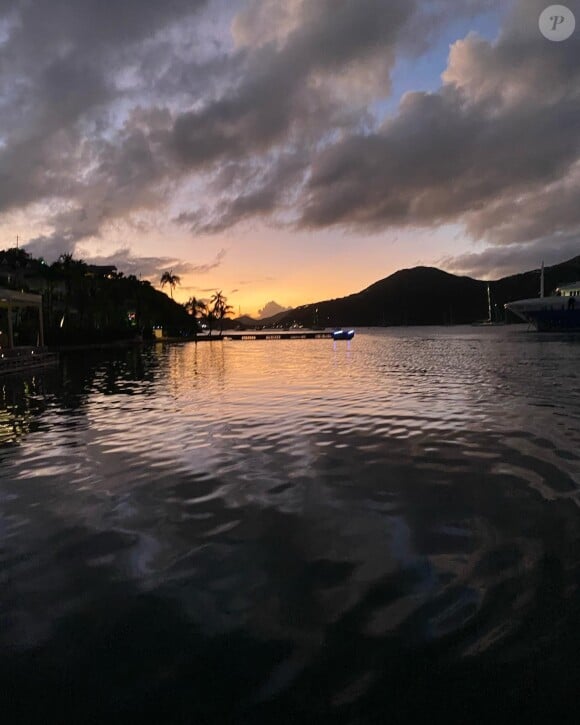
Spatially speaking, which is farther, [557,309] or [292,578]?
[557,309]

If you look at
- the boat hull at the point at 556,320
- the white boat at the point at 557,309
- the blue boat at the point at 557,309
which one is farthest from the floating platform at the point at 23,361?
the boat hull at the point at 556,320

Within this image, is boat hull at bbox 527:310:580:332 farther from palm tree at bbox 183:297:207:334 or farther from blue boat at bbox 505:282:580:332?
palm tree at bbox 183:297:207:334

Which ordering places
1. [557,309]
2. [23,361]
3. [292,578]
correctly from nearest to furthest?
1. [292,578]
2. [23,361]
3. [557,309]

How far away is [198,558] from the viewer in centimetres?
601

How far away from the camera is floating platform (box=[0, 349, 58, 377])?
3550cm

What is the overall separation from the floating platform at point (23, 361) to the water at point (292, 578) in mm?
26660

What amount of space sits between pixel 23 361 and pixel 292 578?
39.7 m

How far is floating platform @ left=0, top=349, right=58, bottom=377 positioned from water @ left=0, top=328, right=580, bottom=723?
2666cm

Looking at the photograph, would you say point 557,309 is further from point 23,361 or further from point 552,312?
point 23,361

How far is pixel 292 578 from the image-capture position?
5.46 m

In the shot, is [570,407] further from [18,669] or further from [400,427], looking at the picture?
[18,669]

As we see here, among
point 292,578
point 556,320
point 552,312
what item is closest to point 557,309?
point 552,312

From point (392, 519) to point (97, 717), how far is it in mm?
4663

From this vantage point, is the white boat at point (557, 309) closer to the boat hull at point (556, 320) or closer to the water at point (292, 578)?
the boat hull at point (556, 320)
